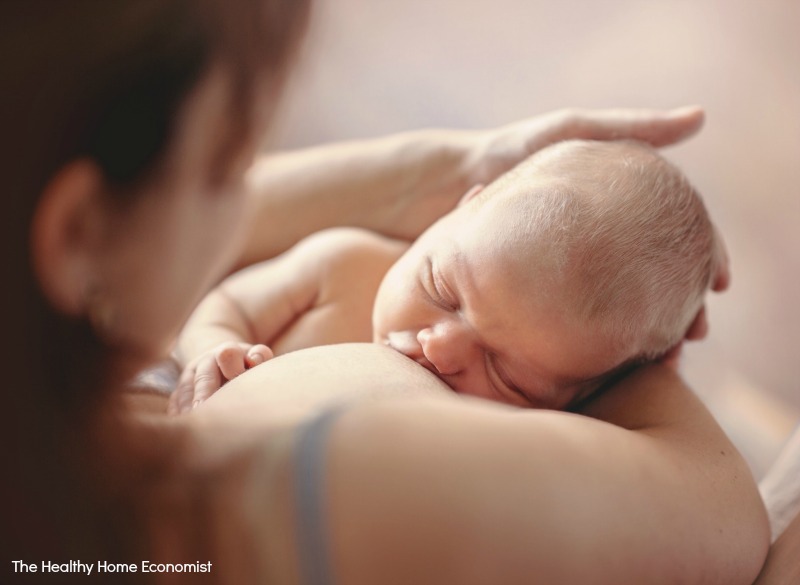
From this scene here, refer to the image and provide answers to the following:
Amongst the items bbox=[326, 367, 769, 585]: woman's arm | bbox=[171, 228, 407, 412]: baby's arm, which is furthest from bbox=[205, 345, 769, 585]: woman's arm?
bbox=[171, 228, 407, 412]: baby's arm

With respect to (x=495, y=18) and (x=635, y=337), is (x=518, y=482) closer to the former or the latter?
(x=635, y=337)

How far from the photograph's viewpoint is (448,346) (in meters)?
0.88

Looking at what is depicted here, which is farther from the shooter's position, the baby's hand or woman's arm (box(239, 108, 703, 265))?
woman's arm (box(239, 108, 703, 265))

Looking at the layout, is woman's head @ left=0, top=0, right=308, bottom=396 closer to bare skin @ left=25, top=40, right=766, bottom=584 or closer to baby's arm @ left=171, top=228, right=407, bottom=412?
bare skin @ left=25, top=40, right=766, bottom=584

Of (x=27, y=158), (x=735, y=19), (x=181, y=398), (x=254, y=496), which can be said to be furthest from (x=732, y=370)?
(x=27, y=158)

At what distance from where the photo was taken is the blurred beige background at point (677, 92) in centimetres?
157

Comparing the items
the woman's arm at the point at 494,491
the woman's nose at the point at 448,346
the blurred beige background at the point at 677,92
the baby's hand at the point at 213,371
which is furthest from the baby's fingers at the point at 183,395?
the blurred beige background at the point at 677,92

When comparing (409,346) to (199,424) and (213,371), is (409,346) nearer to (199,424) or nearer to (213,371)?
(213,371)

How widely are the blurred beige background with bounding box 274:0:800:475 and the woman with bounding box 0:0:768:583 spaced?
36.9 inches

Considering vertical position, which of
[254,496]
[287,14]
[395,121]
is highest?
[287,14]

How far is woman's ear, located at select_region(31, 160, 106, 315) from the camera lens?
43cm

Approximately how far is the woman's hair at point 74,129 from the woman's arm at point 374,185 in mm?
844

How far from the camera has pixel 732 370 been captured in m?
1.59

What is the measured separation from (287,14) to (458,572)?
383 millimetres
